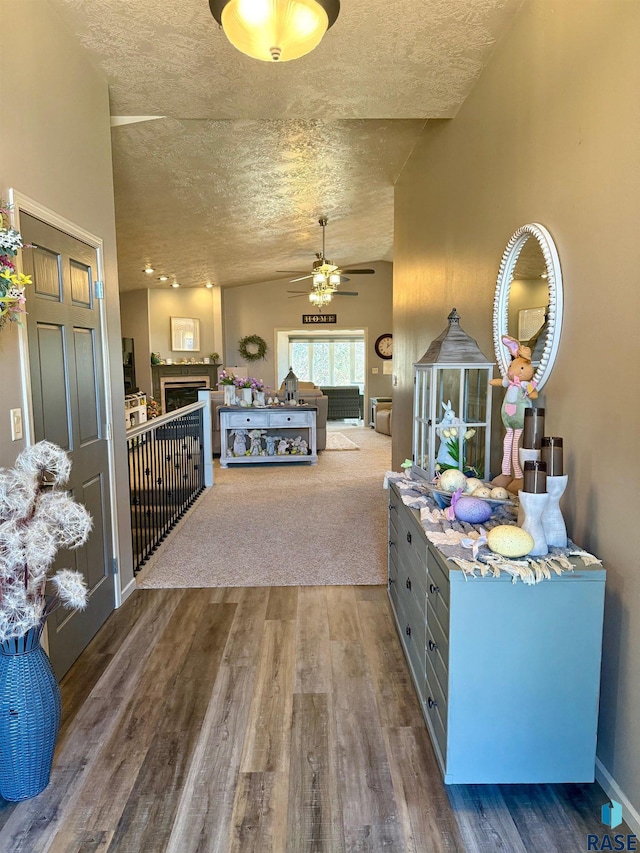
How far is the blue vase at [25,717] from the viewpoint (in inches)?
64.0

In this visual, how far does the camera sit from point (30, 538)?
1.51m

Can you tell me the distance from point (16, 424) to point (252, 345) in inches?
395

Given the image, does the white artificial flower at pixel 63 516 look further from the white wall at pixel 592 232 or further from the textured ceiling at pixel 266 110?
the textured ceiling at pixel 266 110

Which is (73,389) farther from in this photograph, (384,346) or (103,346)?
(384,346)

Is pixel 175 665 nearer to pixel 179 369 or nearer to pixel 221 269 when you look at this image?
pixel 221 269

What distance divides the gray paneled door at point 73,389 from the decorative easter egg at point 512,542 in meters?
1.88

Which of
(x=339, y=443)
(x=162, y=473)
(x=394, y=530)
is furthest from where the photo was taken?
(x=339, y=443)

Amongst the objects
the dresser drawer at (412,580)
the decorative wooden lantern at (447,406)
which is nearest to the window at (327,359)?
the decorative wooden lantern at (447,406)

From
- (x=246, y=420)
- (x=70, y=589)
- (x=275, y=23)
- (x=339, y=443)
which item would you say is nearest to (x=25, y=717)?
(x=70, y=589)

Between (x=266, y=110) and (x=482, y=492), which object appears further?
(x=266, y=110)

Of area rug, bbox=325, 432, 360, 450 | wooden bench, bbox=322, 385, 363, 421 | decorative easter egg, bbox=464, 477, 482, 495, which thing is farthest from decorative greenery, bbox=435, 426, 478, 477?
wooden bench, bbox=322, 385, 363, 421

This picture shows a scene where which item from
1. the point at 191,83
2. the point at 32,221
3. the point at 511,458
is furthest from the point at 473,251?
the point at 32,221

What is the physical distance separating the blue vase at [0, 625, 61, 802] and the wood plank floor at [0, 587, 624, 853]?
8 cm

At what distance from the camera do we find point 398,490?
2627 mm
